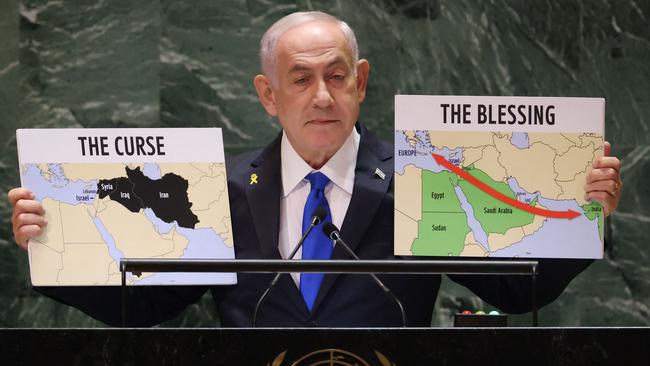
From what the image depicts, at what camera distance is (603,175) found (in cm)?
321

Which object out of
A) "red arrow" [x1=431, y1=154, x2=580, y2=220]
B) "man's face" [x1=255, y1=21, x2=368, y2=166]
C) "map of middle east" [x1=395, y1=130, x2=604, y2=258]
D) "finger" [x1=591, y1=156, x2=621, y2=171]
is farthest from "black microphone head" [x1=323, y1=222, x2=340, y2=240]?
"finger" [x1=591, y1=156, x2=621, y2=171]

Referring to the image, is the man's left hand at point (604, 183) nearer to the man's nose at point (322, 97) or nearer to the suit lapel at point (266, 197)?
the man's nose at point (322, 97)

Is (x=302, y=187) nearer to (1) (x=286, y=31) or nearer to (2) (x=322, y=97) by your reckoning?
(2) (x=322, y=97)

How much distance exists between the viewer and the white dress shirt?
143 inches

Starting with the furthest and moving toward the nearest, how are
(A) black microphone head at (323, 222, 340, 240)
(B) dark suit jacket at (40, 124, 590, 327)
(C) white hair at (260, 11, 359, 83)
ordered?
(C) white hair at (260, 11, 359, 83), (B) dark suit jacket at (40, 124, 590, 327), (A) black microphone head at (323, 222, 340, 240)

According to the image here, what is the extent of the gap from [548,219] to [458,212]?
0.26 meters

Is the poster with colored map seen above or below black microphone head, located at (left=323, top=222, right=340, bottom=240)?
above

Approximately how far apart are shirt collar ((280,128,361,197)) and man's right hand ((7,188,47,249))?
84 cm
